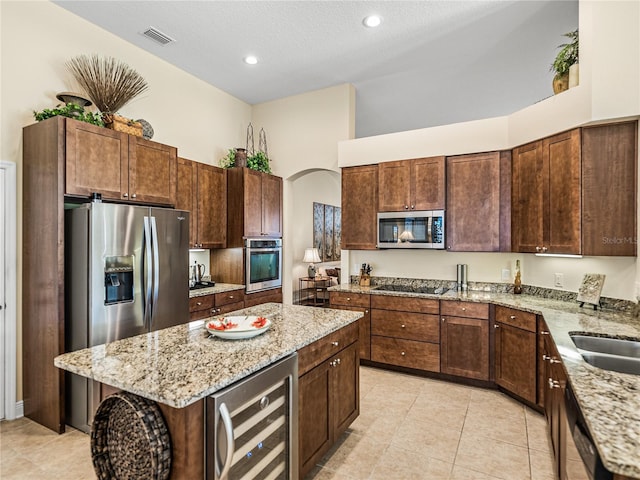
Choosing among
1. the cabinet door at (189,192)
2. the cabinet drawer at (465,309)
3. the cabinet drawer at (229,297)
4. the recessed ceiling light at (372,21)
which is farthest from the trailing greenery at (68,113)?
the cabinet drawer at (465,309)

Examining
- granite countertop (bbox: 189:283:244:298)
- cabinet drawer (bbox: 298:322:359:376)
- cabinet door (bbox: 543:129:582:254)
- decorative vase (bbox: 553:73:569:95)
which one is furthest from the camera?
granite countertop (bbox: 189:283:244:298)

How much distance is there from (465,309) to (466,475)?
65.1 inches

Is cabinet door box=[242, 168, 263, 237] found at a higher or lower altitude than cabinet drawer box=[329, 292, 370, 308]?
higher

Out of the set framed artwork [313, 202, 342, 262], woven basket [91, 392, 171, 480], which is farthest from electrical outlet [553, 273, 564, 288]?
framed artwork [313, 202, 342, 262]

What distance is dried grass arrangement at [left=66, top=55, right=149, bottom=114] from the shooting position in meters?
3.29

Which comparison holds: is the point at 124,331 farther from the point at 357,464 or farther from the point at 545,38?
the point at 545,38

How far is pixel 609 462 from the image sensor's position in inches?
36.4

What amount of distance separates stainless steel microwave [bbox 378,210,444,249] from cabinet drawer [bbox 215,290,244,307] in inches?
71.4

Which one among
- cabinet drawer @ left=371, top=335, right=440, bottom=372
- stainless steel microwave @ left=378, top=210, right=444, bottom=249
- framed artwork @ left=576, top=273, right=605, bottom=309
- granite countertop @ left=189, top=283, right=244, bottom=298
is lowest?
cabinet drawer @ left=371, top=335, right=440, bottom=372

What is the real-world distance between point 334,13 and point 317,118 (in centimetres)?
173

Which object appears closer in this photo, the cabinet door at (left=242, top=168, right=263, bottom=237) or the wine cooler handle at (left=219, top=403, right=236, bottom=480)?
the wine cooler handle at (left=219, top=403, right=236, bottom=480)

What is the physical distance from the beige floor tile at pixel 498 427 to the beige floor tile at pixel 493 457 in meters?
0.07

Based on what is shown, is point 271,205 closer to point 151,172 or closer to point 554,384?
point 151,172

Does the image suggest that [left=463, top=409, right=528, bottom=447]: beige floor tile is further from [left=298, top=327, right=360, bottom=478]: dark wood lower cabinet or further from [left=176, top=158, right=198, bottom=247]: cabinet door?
[left=176, top=158, right=198, bottom=247]: cabinet door
